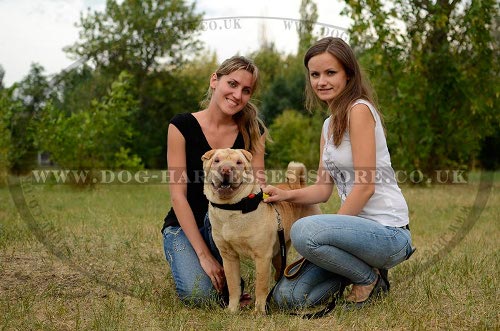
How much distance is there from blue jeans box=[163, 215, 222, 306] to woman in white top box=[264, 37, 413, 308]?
1.56 ft

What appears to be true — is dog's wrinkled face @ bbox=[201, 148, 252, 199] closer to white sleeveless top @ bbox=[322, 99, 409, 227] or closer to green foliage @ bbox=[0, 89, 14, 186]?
white sleeveless top @ bbox=[322, 99, 409, 227]

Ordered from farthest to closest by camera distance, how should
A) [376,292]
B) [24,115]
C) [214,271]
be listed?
[24,115]
[214,271]
[376,292]

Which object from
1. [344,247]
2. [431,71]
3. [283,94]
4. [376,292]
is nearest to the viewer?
[344,247]

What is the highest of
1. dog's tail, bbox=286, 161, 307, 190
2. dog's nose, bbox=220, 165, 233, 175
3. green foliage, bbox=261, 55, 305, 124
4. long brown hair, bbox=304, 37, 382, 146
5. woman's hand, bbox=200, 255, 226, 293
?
green foliage, bbox=261, 55, 305, 124

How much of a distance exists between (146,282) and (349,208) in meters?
1.65

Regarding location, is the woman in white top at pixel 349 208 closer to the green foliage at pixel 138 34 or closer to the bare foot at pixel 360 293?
the bare foot at pixel 360 293

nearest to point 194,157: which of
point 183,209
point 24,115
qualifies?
point 183,209

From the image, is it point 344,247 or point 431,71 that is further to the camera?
point 431,71

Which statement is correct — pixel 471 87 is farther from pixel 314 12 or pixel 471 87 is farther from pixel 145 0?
pixel 145 0

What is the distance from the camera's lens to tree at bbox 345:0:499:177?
10.2 metres

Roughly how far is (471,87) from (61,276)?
8.98 meters

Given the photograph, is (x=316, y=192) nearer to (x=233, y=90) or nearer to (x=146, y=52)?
(x=233, y=90)

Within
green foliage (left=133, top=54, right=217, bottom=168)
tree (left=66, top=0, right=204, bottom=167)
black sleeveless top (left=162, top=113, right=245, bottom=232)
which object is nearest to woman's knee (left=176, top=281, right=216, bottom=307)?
black sleeveless top (left=162, top=113, right=245, bottom=232)

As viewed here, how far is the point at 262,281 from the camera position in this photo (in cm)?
335
